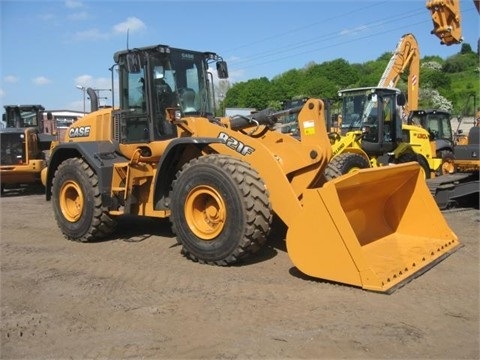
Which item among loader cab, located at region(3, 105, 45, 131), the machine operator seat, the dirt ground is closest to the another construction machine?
loader cab, located at region(3, 105, 45, 131)

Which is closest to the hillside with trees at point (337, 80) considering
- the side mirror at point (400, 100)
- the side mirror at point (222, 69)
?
the side mirror at point (400, 100)

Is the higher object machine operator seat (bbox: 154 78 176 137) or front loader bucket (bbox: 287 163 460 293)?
machine operator seat (bbox: 154 78 176 137)

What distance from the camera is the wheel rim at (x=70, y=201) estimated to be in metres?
7.21

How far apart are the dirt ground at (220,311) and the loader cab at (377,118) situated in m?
6.10

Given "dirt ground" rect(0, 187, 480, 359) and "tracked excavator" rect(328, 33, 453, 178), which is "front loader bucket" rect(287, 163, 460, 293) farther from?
"tracked excavator" rect(328, 33, 453, 178)

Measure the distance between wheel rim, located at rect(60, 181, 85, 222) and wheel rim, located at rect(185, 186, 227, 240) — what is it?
215 cm

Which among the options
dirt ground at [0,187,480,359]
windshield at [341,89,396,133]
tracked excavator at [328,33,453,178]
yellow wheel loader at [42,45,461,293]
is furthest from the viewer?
windshield at [341,89,396,133]

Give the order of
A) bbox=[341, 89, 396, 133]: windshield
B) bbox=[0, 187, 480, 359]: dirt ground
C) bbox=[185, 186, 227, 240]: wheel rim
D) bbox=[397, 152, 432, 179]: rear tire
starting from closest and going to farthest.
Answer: bbox=[0, 187, 480, 359]: dirt ground < bbox=[185, 186, 227, 240]: wheel rim < bbox=[341, 89, 396, 133]: windshield < bbox=[397, 152, 432, 179]: rear tire

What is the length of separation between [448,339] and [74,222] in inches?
203

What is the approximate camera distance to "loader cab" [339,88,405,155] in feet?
39.8

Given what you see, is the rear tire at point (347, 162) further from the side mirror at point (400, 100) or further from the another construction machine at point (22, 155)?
the another construction machine at point (22, 155)

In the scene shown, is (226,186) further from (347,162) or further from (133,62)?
(347,162)

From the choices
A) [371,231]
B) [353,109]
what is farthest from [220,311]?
[353,109]

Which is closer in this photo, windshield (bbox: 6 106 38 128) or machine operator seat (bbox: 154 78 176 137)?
machine operator seat (bbox: 154 78 176 137)
